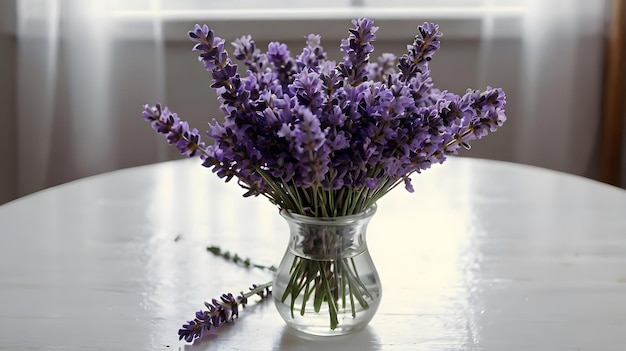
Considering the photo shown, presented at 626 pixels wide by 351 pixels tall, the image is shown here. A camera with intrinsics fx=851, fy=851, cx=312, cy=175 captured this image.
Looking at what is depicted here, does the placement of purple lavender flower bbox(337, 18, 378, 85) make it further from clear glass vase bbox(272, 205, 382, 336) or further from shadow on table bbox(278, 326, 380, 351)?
shadow on table bbox(278, 326, 380, 351)

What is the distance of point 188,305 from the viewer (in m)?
1.04

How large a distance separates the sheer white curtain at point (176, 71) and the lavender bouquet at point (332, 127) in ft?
5.68

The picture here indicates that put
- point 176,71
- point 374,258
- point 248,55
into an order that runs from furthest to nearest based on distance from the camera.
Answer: point 176,71
point 374,258
point 248,55

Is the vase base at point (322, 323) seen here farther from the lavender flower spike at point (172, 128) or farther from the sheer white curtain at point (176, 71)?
the sheer white curtain at point (176, 71)

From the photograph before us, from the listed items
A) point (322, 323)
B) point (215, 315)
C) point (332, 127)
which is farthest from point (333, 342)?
point (332, 127)

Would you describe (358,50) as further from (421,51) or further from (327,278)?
(327,278)

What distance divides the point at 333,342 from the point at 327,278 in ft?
0.26

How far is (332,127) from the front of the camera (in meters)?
0.83

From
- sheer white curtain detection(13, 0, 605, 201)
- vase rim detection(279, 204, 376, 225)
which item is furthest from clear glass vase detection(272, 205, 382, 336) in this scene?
sheer white curtain detection(13, 0, 605, 201)

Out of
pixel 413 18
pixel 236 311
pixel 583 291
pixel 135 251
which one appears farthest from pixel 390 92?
pixel 413 18

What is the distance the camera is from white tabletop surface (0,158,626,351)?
37.8 inches

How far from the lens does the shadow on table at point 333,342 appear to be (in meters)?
0.92

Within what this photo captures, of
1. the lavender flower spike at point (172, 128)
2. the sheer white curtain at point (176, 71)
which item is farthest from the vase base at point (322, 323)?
the sheer white curtain at point (176, 71)

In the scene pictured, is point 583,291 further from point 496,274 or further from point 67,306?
point 67,306
